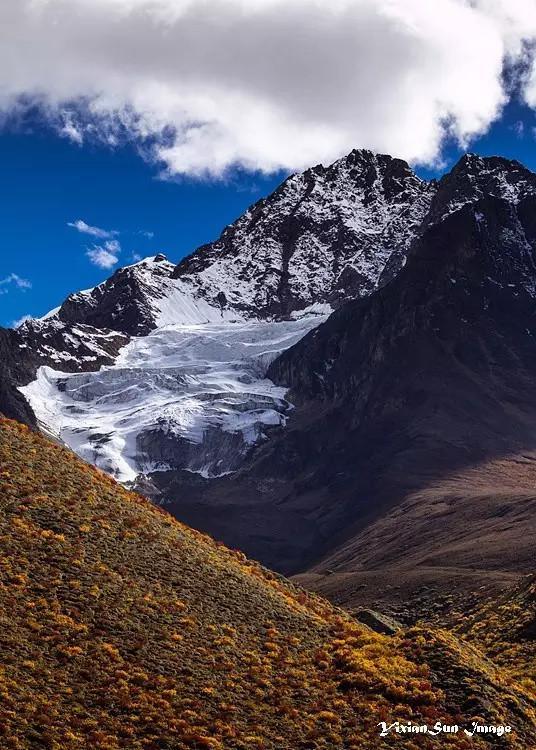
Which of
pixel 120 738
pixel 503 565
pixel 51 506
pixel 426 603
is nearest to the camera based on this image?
pixel 120 738

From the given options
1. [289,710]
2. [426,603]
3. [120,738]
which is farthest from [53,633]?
[426,603]

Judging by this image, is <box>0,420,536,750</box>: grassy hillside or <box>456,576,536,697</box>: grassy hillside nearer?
<box>0,420,536,750</box>: grassy hillside

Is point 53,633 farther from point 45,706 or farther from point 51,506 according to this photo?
point 51,506

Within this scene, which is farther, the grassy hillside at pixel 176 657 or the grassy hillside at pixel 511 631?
the grassy hillside at pixel 511 631

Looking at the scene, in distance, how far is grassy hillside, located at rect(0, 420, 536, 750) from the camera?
25562 millimetres

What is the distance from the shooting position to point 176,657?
2889cm

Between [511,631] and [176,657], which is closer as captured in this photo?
[176,657]

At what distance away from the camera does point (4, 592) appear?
95.7ft

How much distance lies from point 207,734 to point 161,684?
219cm

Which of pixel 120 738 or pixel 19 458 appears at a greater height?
pixel 19 458

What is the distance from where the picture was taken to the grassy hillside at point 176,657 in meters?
25.6

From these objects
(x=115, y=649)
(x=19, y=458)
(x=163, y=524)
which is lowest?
(x=115, y=649)

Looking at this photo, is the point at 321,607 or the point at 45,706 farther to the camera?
the point at 321,607

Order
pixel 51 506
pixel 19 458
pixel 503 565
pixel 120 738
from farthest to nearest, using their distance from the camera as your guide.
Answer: pixel 503 565
pixel 19 458
pixel 51 506
pixel 120 738
